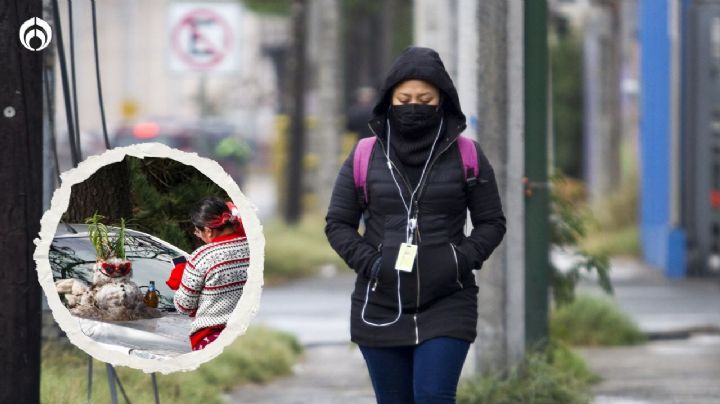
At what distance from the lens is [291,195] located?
79.3ft

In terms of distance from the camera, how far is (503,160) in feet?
26.9

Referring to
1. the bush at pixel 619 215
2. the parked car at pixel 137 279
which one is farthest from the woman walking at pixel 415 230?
the bush at pixel 619 215

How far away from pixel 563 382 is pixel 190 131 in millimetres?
26731

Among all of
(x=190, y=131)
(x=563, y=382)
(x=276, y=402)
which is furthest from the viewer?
(x=190, y=131)

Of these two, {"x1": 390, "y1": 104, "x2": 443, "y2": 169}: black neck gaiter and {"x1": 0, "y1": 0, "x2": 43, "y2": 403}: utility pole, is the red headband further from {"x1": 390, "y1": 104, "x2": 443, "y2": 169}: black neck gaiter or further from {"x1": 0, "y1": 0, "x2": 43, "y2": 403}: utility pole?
{"x1": 0, "y1": 0, "x2": 43, "y2": 403}: utility pole

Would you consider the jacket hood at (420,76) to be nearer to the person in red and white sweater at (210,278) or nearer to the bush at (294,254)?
the person in red and white sweater at (210,278)

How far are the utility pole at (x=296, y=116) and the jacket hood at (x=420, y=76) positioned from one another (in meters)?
17.8

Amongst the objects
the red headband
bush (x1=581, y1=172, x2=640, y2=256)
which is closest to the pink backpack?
the red headband

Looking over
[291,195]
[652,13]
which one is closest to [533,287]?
[652,13]

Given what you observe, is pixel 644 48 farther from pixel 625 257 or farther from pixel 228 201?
pixel 228 201

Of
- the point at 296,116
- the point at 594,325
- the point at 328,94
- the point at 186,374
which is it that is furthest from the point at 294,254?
the point at 186,374

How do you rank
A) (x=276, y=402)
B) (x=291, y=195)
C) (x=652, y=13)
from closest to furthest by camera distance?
(x=276, y=402) < (x=652, y=13) < (x=291, y=195)

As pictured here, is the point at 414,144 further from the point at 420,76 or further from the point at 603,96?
the point at 603,96

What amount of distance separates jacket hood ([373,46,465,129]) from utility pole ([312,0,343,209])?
61.2 feet
